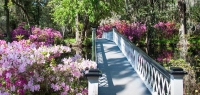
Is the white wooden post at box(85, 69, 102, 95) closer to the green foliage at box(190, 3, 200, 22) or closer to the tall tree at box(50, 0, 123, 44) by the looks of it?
the tall tree at box(50, 0, 123, 44)

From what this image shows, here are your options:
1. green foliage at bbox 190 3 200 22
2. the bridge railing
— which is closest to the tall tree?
the bridge railing

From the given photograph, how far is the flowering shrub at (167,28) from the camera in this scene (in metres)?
25.5

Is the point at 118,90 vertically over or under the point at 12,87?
under

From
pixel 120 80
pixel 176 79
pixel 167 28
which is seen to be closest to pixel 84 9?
pixel 120 80

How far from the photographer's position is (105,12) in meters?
18.2

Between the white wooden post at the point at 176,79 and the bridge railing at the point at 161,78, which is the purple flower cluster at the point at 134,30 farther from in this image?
the white wooden post at the point at 176,79

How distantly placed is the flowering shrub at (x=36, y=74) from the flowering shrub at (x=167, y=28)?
75.6ft

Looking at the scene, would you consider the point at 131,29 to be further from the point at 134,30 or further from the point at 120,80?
the point at 120,80

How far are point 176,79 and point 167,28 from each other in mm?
22470

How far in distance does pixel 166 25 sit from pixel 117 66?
19148mm

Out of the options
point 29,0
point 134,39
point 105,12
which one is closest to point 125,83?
point 105,12

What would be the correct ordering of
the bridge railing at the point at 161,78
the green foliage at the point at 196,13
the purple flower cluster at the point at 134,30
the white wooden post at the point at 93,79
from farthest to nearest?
the green foliage at the point at 196,13, the purple flower cluster at the point at 134,30, the bridge railing at the point at 161,78, the white wooden post at the point at 93,79

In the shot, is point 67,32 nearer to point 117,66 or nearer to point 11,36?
point 11,36

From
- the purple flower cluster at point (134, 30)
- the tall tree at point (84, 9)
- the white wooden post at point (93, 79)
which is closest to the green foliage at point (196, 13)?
the purple flower cluster at point (134, 30)
